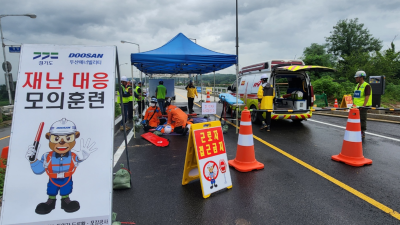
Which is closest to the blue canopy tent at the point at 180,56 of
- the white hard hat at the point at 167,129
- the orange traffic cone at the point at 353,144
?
the white hard hat at the point at 167,129

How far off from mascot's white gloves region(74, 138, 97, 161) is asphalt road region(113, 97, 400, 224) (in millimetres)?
1018

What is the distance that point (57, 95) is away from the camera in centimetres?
254

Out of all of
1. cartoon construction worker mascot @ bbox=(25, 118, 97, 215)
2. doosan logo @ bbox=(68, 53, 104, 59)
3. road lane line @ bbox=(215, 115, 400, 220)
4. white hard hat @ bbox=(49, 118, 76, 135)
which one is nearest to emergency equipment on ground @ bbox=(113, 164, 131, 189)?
cartoon construction worker mascot @ bbox=(25, 118, 97, 215)

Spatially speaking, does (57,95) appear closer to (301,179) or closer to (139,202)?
(139,202)

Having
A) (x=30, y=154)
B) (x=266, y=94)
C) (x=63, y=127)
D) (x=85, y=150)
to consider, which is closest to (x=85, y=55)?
(x=63, y=127)

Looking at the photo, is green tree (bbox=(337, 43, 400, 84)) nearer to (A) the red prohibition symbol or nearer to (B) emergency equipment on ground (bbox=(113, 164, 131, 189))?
(A) the red prohibition symbol

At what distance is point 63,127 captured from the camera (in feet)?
8.02

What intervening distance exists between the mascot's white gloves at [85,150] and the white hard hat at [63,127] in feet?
0.56

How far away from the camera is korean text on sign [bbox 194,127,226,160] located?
3539 mm

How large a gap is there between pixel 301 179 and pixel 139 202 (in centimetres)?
268

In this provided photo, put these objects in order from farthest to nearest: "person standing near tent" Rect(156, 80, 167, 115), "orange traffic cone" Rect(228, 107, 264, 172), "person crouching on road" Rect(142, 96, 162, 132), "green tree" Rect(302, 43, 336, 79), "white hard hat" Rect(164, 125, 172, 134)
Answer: "green tree" Rect(302, 43, 336, 79), "person standing near tent" Rect(156, 80, 167, 115), "person crouching on road" Rect(142, 96, 162, 132), "white hard hat" Rect(164, 125, 172, 134), "orange traffic cone" Rect(228, 107, 264, 172)

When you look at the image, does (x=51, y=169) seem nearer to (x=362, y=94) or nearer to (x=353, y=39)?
(x=362, y=94)

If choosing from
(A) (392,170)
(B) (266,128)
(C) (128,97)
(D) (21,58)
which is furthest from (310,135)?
(D) (21,58)

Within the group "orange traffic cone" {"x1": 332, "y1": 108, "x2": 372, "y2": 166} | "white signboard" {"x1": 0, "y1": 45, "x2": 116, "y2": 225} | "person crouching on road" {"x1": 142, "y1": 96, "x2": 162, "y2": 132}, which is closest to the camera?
"white signboard" {"x1": 0, "y1": 45, "x2": 116, "y2": 225}
